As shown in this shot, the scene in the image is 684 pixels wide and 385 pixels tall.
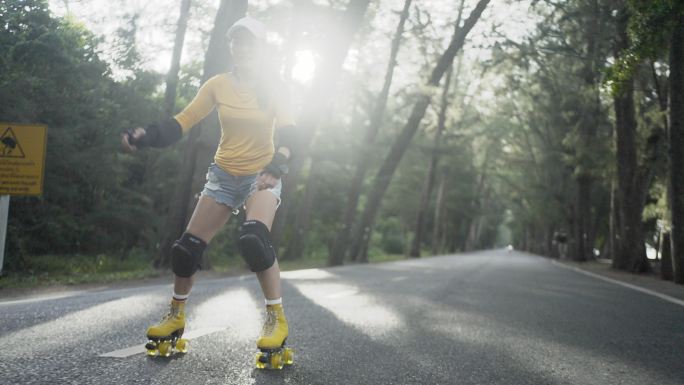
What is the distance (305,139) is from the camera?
60.4ft

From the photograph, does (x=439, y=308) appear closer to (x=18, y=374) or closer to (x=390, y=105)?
(x=18, y=374)

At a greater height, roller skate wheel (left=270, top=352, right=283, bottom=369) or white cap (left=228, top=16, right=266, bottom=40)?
white cap (left=228, top=16, right=266, bottom=40)

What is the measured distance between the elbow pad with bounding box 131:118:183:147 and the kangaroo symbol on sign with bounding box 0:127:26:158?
20.9ft

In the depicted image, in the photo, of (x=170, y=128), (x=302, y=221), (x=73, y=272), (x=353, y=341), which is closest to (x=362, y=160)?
(x=302, y=221)

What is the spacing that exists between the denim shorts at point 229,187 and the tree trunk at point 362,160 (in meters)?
17.4

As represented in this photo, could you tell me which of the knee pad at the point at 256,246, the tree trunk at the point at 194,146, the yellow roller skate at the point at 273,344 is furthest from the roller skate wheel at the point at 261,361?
the tree trunk at the point at 194,146

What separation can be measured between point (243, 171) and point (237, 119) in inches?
13.2

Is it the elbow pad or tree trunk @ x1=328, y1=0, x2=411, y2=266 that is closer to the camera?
the elbow pad

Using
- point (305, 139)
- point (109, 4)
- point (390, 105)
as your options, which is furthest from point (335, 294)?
point (390, 105)

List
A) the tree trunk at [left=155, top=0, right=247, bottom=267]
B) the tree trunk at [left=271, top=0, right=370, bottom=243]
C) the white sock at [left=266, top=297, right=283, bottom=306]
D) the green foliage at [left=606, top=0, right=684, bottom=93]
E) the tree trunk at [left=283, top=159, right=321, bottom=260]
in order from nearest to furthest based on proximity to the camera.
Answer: the white sock at [left=266, top=297, right=283, bottom=306]
the green foliage at [left=606, top=0, right=684, bottom=93]
the tree trunk at [left=155, top=0, right=247, bottom=267]
the tree trunk at [left=271, top=0, right=370, bottom=243]
the tree trunk at [left=283, top=159, right=321, bottom=260]

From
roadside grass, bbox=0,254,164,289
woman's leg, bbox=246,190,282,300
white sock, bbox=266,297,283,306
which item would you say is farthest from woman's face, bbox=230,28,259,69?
roadside grass, bbox=0,254,164,289

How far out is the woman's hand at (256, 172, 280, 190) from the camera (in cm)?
373

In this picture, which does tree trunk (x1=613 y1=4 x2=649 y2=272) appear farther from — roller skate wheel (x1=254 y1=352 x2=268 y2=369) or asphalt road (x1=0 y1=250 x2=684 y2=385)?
roller skate wheel (x1=254 y1=352 x2=268 y2=369)

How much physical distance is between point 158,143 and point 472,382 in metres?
2.32
